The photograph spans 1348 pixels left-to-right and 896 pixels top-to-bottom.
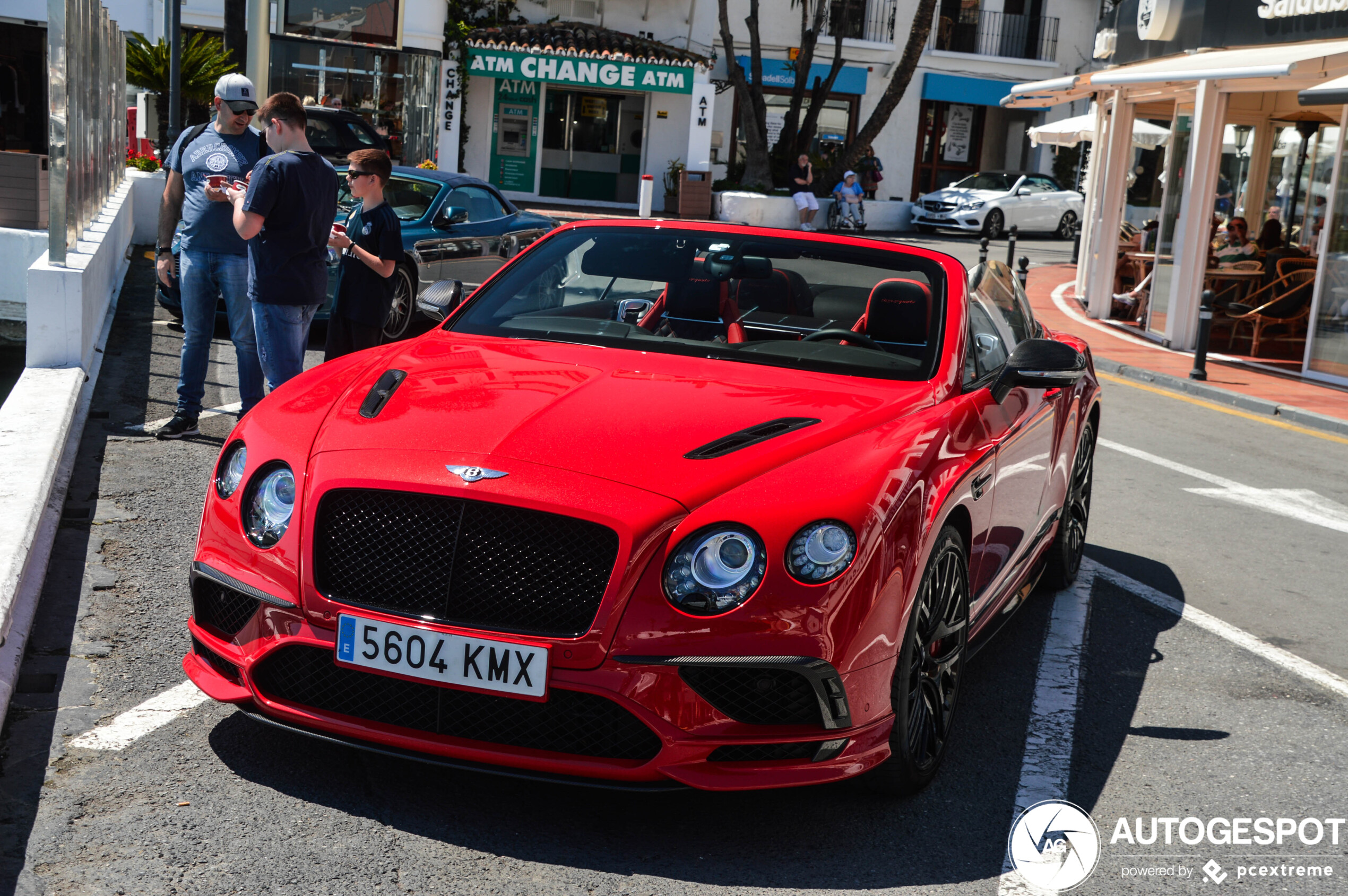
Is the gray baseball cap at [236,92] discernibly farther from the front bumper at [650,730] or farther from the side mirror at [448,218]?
the side mirror at [448,218]

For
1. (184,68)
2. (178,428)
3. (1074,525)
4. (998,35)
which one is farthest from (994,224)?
(1074,525)

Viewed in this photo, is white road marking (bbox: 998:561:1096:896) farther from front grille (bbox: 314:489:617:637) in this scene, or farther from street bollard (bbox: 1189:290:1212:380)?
street bollard (bbox: 1189:290:1212:380)

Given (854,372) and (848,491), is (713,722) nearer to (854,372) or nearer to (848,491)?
(848,491)

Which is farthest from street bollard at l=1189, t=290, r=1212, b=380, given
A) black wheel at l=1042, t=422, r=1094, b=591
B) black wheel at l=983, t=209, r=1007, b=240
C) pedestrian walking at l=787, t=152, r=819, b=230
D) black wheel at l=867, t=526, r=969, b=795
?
black wheel at l=983, t=209, r=1007, b=240

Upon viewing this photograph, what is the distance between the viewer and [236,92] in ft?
22.9

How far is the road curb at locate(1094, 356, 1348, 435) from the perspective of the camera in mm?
11875

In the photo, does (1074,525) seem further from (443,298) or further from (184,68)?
(184,68)

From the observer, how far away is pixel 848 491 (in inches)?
135

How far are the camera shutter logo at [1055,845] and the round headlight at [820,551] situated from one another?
0.93 meters

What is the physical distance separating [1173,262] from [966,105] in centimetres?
2499

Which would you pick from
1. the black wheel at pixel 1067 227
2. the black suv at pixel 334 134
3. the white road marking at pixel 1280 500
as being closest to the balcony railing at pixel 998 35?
the black wheel at pixel 1067 227

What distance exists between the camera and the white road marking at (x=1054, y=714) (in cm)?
388

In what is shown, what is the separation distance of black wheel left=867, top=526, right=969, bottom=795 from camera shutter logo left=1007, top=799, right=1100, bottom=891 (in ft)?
1.02

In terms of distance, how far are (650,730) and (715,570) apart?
41cm
